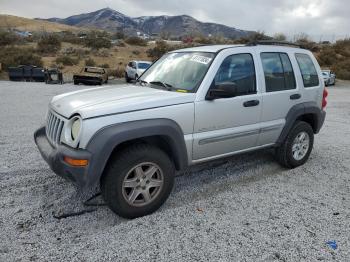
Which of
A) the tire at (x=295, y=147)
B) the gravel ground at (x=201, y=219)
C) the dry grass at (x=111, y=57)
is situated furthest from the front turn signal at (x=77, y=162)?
the dry grass at (x=111, y=57)

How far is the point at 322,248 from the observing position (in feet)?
9.57

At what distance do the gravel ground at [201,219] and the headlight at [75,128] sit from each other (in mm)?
927

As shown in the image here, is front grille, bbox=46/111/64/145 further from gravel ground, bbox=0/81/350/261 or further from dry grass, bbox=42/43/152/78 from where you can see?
dry grass, bbox=42/43/152/78

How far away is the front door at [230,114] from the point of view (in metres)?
3.60

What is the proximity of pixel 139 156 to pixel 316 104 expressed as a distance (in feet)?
10.4

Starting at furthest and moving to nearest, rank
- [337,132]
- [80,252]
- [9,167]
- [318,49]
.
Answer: [318,49], [337,132], [9,167], [80,252]

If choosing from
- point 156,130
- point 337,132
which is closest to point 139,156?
point 156,130

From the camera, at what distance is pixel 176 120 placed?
3361mm

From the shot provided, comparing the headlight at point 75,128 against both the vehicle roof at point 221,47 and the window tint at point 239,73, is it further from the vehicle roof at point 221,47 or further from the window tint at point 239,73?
the vehicle roof at point 221,47

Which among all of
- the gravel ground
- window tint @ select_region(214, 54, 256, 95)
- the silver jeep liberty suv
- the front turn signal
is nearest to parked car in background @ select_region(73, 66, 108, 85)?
the gravel ground

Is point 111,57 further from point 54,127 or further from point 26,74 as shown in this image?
point 54,127

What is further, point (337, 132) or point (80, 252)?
point (337, 132)

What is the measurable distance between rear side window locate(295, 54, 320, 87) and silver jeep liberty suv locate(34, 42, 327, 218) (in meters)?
0.02

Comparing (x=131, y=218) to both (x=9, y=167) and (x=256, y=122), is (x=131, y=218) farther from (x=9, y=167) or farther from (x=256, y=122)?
(x=9, y=167)
